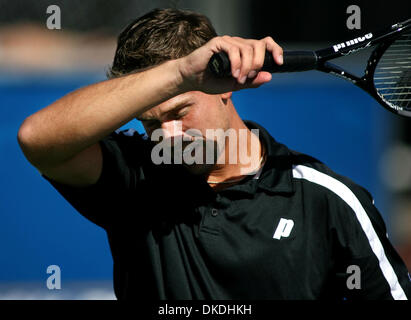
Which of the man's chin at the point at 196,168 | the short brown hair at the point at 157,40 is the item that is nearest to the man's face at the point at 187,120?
the man's chin at the point at 196,168

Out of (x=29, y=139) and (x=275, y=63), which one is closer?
(x=275, y=63)

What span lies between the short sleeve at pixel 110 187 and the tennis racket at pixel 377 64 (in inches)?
19.2

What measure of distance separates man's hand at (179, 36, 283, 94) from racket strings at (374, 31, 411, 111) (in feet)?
2.16

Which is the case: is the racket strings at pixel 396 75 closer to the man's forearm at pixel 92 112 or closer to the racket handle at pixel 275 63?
the racket handle at pixel 275 63

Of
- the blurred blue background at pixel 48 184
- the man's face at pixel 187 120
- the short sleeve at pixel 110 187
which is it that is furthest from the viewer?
the blurred blue background at pixel 48 184

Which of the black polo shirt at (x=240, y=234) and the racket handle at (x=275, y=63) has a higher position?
the racket handle at (x=275, y=63)

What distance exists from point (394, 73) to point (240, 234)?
29.4 inches

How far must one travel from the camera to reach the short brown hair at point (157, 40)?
2.00 m

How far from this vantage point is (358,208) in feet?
6.20

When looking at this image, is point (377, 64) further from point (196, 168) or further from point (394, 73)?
point (196, 168)

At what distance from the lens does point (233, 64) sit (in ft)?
4.68

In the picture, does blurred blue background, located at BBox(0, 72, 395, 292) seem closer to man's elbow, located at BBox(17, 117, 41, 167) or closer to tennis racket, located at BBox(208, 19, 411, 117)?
tennis racket, located at BBox(208, 19, 411, 117)

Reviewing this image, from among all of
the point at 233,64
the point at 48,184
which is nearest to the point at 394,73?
the point at 233,64
